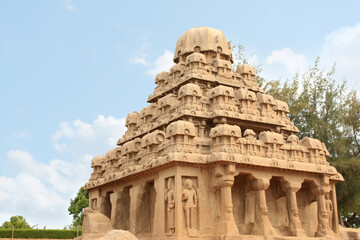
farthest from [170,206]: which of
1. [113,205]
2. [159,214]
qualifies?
[113,205]

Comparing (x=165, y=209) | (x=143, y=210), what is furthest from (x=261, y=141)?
(x=143, y=210)

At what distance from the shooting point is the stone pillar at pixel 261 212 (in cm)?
1747

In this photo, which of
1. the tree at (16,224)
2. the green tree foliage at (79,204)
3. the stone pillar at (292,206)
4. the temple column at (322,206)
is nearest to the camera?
the stone pillar at (292,206)

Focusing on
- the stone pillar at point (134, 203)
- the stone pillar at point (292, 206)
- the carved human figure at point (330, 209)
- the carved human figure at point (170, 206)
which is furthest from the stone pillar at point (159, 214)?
the carved human figure at point (330, 209)

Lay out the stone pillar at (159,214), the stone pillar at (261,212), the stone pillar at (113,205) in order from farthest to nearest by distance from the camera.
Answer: the stone pillar at (113,205) → the stone pillar at (261,212) → the stone pillar at (159,214)

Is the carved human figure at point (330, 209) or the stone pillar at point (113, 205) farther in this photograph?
the stone pillar at point (113, 205)

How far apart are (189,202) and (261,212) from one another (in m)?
3.22


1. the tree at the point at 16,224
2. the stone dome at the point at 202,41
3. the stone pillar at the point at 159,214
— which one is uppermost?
the stone dome at the point at 202,41

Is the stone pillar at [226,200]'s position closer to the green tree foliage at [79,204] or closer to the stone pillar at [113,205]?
the stone pillar at [113,205]

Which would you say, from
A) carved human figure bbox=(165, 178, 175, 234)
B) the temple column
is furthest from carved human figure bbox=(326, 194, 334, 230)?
carved human figure bbox=(165, 178, 175, 234)

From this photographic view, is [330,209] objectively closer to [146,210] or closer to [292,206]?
[292,206]

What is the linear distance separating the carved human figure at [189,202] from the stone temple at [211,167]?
0.04 m

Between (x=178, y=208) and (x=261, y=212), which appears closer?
(x=178, y=208)

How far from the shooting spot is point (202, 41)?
920 inches
